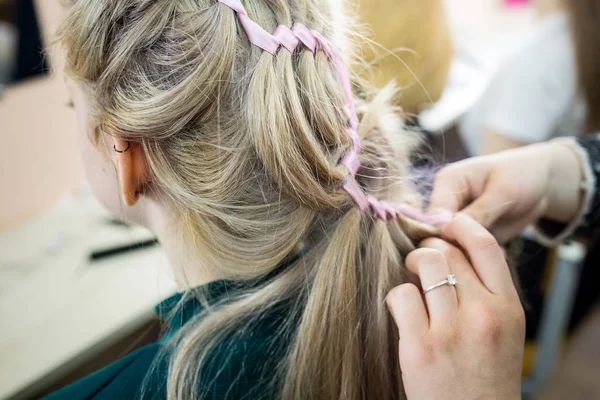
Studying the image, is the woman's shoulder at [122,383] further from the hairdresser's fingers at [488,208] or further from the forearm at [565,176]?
the forearm at [565,176]

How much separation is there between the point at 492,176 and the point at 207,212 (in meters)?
0.43

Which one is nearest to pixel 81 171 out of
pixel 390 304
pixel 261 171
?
pixel 261 171

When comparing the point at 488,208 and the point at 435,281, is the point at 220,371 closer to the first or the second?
the point at 435,281

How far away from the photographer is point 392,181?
63 centimetres

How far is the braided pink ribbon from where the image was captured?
20.8 inches

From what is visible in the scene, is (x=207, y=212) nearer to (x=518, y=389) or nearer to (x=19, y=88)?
(x=518, y=389)

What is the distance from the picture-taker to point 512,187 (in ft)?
2.37

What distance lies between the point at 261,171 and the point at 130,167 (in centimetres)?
16

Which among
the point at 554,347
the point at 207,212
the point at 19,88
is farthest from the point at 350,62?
the point at 554,347

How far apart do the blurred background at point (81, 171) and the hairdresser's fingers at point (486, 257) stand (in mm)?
271

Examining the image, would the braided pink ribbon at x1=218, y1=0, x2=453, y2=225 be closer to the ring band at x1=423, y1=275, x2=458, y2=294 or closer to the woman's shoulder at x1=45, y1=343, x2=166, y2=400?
the ring band at x1=423, y1=275, x2=458, y2=294

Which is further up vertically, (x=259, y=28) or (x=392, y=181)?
(x=259, y=28)

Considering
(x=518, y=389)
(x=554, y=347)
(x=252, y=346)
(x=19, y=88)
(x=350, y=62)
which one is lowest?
(x=554, y=347)

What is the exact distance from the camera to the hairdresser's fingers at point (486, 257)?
1.80 feet
